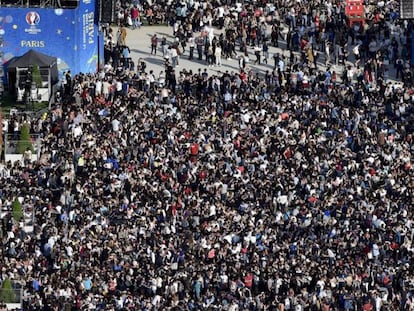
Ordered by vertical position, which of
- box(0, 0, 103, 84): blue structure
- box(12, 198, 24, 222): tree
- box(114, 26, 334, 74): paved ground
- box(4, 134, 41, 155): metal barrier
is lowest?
box(12, 198, 24, 222): tree

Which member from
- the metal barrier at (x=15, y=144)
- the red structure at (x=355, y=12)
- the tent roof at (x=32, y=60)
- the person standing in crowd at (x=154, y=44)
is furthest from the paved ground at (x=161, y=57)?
the metal barrier at (x=15, y=144)

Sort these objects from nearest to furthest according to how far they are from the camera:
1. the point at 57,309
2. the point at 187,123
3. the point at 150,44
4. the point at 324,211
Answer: the point at 57,309
the point at 324,211
the point at 187,123
the point at 150,44

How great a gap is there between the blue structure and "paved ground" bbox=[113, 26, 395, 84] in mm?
3388

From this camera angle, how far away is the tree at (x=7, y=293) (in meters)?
97.9

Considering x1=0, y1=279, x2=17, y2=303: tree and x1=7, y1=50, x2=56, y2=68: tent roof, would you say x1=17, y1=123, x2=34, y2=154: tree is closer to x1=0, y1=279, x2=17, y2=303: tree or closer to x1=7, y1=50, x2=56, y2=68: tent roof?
x1=7, y1=50, x2=56, y2=68: tent roof

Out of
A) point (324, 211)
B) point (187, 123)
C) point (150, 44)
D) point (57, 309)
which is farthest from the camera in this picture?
point (150, 44)

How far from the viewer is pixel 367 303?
9775 centimetres

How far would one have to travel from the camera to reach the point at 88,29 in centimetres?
11650

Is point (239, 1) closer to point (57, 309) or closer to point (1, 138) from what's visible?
point (1, 138)

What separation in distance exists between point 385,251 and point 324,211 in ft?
11.7

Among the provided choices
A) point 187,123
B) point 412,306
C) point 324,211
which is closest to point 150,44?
point 187,123

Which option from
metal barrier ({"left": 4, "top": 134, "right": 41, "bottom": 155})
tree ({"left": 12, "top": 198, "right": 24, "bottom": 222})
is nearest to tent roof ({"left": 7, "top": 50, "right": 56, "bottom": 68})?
metal barrier ({"left": 4, "top": 134, "right": 41, "bottom": 155})

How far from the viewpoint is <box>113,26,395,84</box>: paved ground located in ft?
385

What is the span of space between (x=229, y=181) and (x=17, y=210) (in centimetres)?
907
